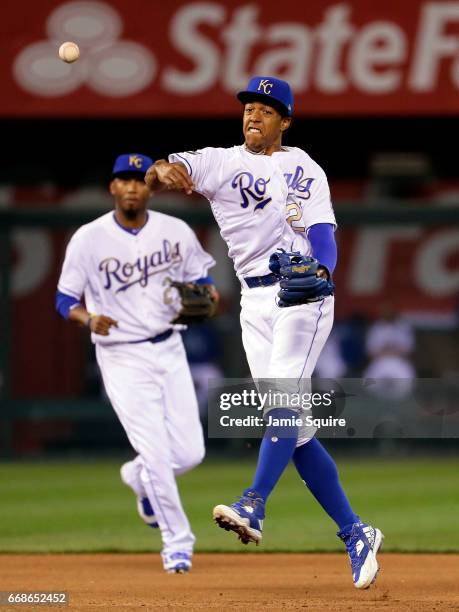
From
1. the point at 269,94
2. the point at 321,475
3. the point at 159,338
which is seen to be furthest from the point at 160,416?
the point at 269,94

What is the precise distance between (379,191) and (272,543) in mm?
7001

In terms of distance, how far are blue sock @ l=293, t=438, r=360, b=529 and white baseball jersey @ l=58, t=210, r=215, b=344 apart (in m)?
1.74

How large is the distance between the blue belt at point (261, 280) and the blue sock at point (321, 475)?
64cm

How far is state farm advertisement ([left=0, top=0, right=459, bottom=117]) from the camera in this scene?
41.7ft

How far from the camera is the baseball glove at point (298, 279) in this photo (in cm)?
517

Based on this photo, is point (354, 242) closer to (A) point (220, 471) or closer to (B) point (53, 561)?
(A) point (220, 471)

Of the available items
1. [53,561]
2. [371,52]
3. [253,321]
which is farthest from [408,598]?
[371,52]

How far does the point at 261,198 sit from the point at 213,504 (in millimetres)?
4913

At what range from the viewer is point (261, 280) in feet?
18.3

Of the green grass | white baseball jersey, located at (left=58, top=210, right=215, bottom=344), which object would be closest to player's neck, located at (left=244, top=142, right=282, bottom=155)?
white baseball jersey, located at (left=58, top=210, right=215, bottom=344)

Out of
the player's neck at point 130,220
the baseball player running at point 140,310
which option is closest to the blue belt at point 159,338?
the baseball player running at point 140,310

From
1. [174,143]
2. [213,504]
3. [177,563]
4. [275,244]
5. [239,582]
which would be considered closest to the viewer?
[275,244]

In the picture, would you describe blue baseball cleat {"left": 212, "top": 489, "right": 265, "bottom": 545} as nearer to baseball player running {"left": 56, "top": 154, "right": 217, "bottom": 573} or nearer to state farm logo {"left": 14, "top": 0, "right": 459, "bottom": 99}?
baseball player running {"left": 56, "top": 154, "right": 217, "bottom": 573}

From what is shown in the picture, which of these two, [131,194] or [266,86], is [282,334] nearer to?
[266,86]
